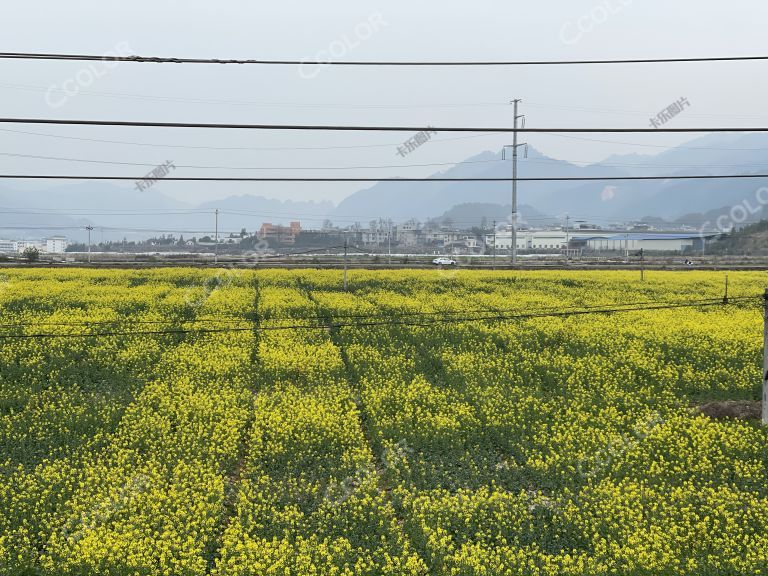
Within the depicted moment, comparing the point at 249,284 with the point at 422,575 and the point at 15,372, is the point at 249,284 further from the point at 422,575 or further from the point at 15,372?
the point at 422,575

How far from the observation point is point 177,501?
1264 centimetres

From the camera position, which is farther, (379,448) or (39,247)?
(39,247)

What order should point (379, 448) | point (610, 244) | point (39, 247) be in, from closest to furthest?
point (379, 448), point (39, 247), point (610, 244)

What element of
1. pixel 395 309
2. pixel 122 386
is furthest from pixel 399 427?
pixel 395 309

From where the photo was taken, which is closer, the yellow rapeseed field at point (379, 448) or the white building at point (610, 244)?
the yellow rapeseed field at point (379, 448)

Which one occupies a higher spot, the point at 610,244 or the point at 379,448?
the point at 610,244

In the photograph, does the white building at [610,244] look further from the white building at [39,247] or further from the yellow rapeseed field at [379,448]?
the yellow rapeseed field at [379,448]

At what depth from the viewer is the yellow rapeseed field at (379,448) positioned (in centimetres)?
1115

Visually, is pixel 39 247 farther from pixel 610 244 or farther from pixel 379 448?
pixel 379 448

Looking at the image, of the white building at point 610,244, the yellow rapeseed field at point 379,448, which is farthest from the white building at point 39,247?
the white building at point 610,244

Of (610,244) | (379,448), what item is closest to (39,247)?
(610,244)

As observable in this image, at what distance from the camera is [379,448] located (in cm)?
1611

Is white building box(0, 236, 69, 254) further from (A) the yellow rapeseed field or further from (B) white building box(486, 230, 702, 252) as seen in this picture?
(B) white building box(486, 230, 702, 252)

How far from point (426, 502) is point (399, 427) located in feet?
14.2
